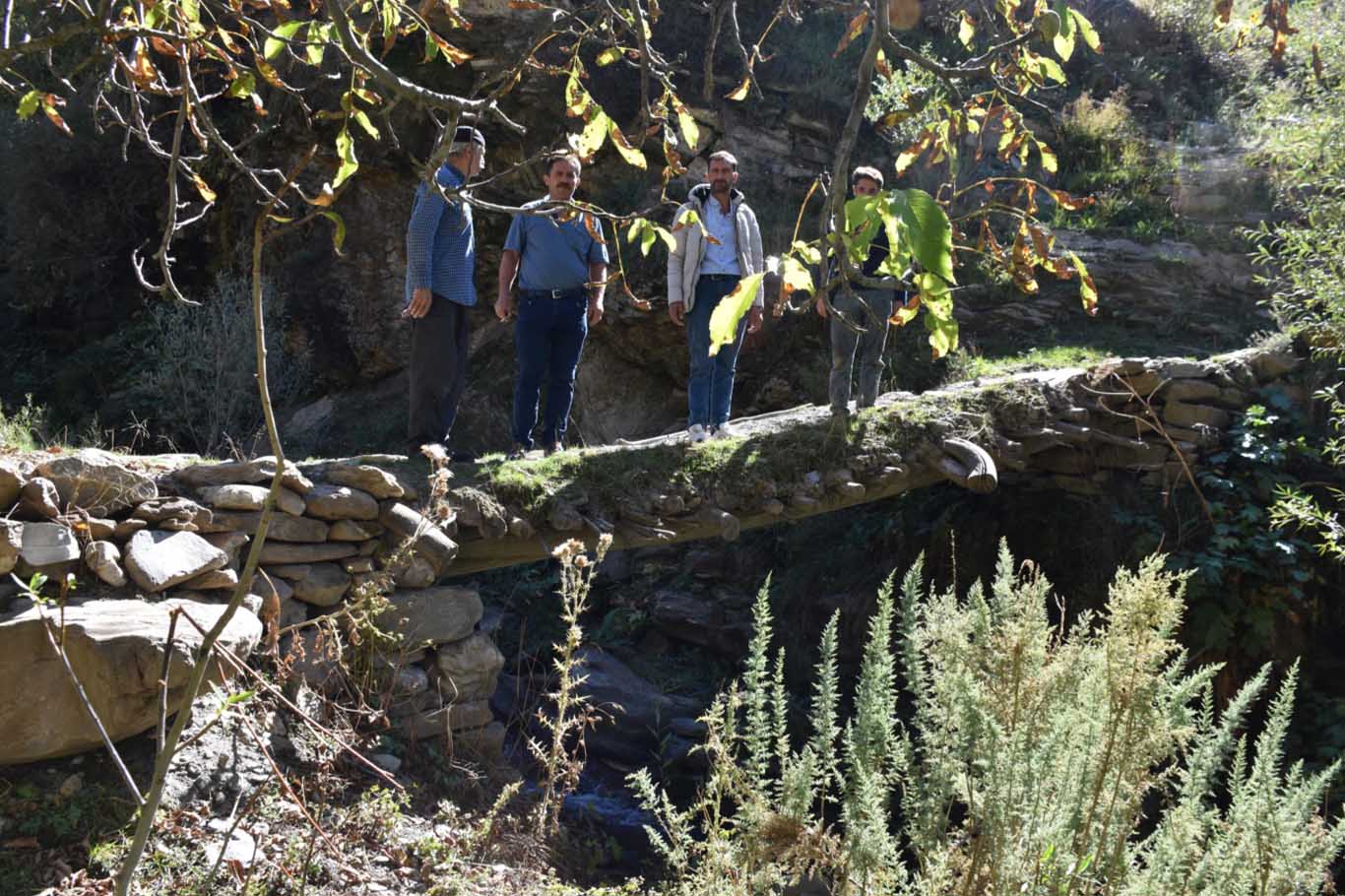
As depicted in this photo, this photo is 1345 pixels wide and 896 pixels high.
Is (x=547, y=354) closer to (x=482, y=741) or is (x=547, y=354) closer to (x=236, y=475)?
(x=236, y=475)

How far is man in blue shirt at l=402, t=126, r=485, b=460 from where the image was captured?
5.63 m

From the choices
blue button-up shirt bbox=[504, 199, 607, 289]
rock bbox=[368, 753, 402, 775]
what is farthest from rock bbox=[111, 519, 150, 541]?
blue button-up shirt bbox=[504, 199, 607, 289]

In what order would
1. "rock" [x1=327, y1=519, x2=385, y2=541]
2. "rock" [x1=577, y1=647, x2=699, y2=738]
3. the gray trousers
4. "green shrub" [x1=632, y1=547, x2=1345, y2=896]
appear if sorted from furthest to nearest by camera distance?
"rock" [x1=577, y1=647, x2=699, y2=738]
the gray trousers
"rock" [x1=327, y1=519, x2=385, y2=541]
"green shrub" [x1=632, y1=547, x2=1345, y2=896]

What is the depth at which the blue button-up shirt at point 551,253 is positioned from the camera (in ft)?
20.2

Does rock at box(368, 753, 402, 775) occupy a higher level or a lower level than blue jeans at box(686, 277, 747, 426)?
lower

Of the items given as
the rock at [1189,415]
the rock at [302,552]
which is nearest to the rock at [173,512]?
the rock at [302,552]

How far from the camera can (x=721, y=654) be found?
9.83 meters

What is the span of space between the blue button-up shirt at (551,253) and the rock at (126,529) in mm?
2489

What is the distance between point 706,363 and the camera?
6723 mm

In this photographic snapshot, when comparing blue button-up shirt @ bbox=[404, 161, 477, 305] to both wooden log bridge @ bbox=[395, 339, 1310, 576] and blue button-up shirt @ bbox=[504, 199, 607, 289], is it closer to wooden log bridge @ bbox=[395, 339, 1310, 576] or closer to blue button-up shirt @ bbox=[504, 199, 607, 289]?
blue button-up shirt @ bbox=[504, 199, 607, 289]

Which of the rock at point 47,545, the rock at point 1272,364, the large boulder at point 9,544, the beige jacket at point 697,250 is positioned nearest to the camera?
the large boulder at point 9,544

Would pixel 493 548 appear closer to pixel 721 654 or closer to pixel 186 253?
pixel 721 654

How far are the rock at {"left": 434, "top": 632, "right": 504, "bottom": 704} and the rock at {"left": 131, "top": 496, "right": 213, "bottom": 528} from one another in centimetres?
126

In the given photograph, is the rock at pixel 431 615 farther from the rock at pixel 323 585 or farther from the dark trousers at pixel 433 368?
the dark trousers at pixel 433 368
